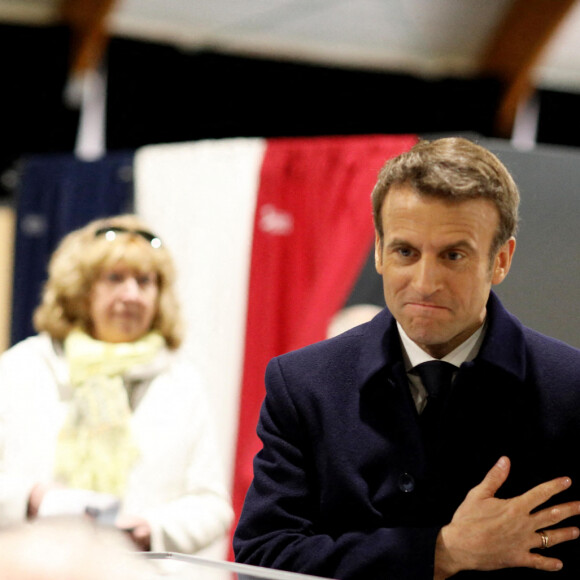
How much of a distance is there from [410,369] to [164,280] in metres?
0.69

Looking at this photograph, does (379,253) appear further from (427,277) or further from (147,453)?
(147,453)

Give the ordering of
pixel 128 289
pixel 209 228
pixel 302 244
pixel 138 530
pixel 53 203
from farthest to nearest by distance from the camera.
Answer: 1. pixel 53 203
2. pixel 209 228
3. pixel 302 244
4. pixel 128 289
5. pixel 138 530

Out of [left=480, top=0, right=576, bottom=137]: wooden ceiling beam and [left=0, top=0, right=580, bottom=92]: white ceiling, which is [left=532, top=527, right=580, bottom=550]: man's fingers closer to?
[left=0, top=0, right=580, bottom=92]: white ceiling

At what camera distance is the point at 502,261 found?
95cm

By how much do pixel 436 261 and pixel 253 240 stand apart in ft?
3.71

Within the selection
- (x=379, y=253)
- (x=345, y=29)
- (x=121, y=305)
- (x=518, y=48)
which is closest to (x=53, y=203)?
(x=121, y=305)

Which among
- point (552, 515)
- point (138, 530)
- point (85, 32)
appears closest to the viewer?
point (552, 515)

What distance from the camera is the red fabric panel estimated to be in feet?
5.68

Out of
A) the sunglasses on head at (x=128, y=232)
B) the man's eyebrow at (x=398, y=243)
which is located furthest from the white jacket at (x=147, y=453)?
the man's eyebrow at (x=398, y=243)

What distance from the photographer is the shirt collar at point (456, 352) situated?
3.13 feet

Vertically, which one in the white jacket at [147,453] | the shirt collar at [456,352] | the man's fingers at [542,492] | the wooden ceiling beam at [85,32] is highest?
the wooden ceiling beam at [85,32]

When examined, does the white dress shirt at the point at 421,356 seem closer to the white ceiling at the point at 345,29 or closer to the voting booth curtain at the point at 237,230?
the voting booth curtain at the point at 237,230

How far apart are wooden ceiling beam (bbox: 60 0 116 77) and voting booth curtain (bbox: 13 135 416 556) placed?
6.64 ft

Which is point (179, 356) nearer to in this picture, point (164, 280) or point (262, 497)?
point (164, 280)
